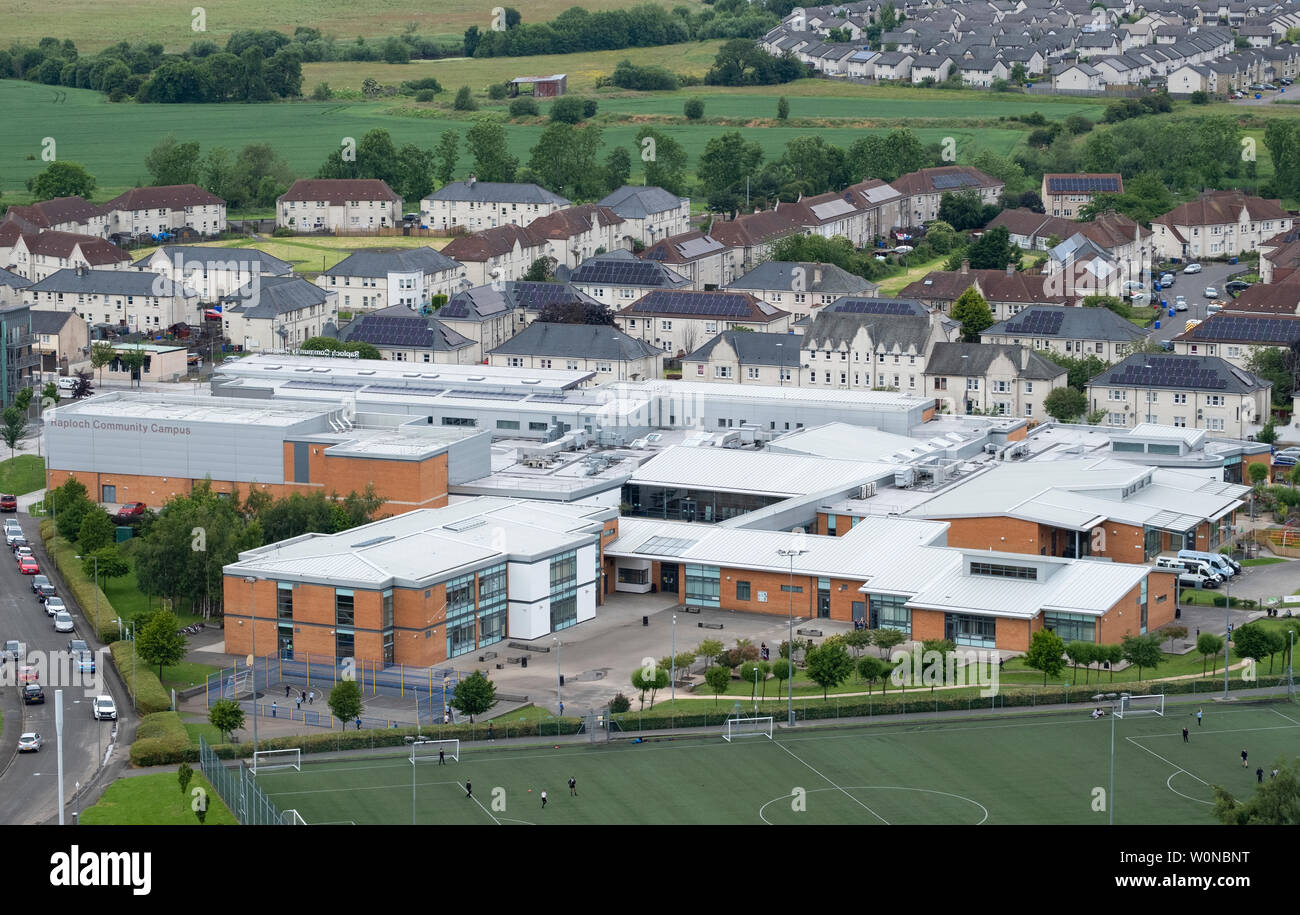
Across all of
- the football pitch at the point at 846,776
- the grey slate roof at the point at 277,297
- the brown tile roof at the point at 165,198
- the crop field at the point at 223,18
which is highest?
the crop field at the point at 223,18

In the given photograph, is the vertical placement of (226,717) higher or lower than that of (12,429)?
lower

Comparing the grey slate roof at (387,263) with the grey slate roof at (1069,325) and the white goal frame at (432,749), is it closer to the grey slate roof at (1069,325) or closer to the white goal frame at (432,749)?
the grey slate roof at (1069,325)

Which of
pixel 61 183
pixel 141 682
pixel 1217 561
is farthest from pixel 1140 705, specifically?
pixel 61 183

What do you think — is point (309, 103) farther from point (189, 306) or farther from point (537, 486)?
point (537, 486)

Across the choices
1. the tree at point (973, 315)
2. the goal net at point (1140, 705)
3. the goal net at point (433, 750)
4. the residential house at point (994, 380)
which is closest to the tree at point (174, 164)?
the tree at point (973, 315)

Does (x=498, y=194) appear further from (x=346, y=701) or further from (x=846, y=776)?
(x=846, y=776)

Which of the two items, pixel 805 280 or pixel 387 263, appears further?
pixel 387 263
